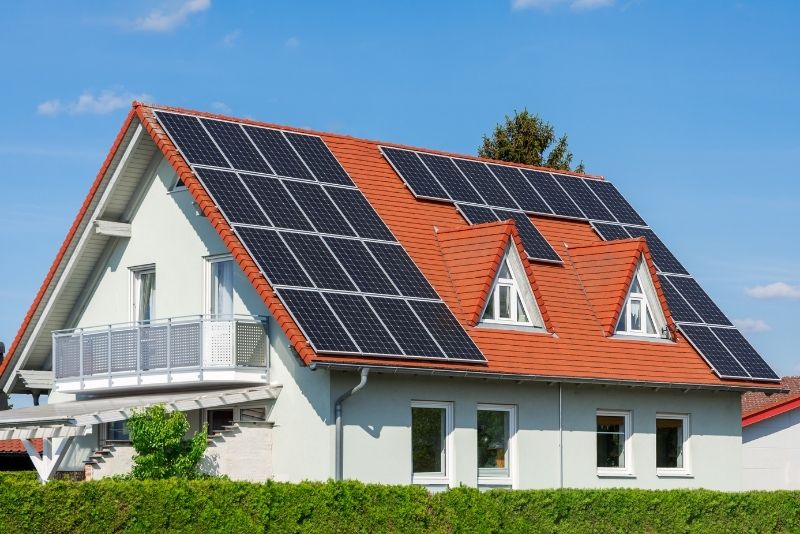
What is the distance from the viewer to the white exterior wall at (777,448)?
40656mm

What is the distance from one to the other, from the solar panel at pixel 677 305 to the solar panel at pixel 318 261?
10.1 metres

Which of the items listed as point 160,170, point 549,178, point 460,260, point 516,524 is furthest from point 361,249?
point 549,178

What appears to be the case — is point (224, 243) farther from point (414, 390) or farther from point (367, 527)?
point (367, 527)

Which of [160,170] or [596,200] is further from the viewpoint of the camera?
[596,200]

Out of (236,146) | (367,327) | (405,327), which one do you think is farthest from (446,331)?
(236,146)

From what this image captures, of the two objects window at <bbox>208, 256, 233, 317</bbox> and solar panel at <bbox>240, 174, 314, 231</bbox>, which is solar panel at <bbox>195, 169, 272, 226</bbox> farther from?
window at <bbox>208, 256, 233, 317</bbox>

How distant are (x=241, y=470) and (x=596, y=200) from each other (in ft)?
49.4

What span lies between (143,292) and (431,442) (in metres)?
8.35

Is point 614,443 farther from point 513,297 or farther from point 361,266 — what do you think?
point 361,266

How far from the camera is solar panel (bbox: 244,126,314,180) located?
32312 mm

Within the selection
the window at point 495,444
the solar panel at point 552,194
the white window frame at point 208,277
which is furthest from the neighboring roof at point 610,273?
the white window frame at point 208,277

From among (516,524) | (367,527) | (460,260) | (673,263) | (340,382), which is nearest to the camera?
(367,527)

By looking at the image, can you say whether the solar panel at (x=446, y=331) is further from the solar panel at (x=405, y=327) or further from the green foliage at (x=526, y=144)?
the green foliage at (x=526, y=144)

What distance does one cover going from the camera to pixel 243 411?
29875 mm
